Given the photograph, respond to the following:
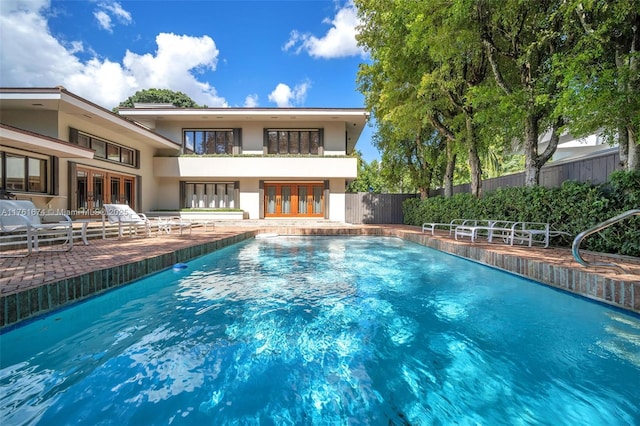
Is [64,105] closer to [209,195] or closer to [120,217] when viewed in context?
[120,217]

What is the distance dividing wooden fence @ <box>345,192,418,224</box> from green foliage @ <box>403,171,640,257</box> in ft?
27.1

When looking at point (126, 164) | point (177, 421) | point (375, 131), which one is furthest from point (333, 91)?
point (177, 421)

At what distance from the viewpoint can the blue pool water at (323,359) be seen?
2.25 metres

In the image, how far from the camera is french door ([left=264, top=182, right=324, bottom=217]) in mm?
18016

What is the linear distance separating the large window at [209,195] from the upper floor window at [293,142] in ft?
11.7

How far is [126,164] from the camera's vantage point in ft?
48.1

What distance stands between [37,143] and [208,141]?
9520mm

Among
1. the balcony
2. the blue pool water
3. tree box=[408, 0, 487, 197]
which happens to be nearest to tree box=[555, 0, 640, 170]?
tree box=[408, 0, 487, 197]

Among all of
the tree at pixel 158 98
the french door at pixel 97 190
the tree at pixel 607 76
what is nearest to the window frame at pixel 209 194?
the french door at pixel 97 190

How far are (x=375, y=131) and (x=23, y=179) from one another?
53.2 feet

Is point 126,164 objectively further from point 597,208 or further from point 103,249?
point 597,208

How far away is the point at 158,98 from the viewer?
139 feet

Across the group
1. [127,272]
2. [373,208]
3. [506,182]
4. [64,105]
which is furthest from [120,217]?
[373,208]

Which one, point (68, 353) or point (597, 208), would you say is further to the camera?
point (597, 208)
